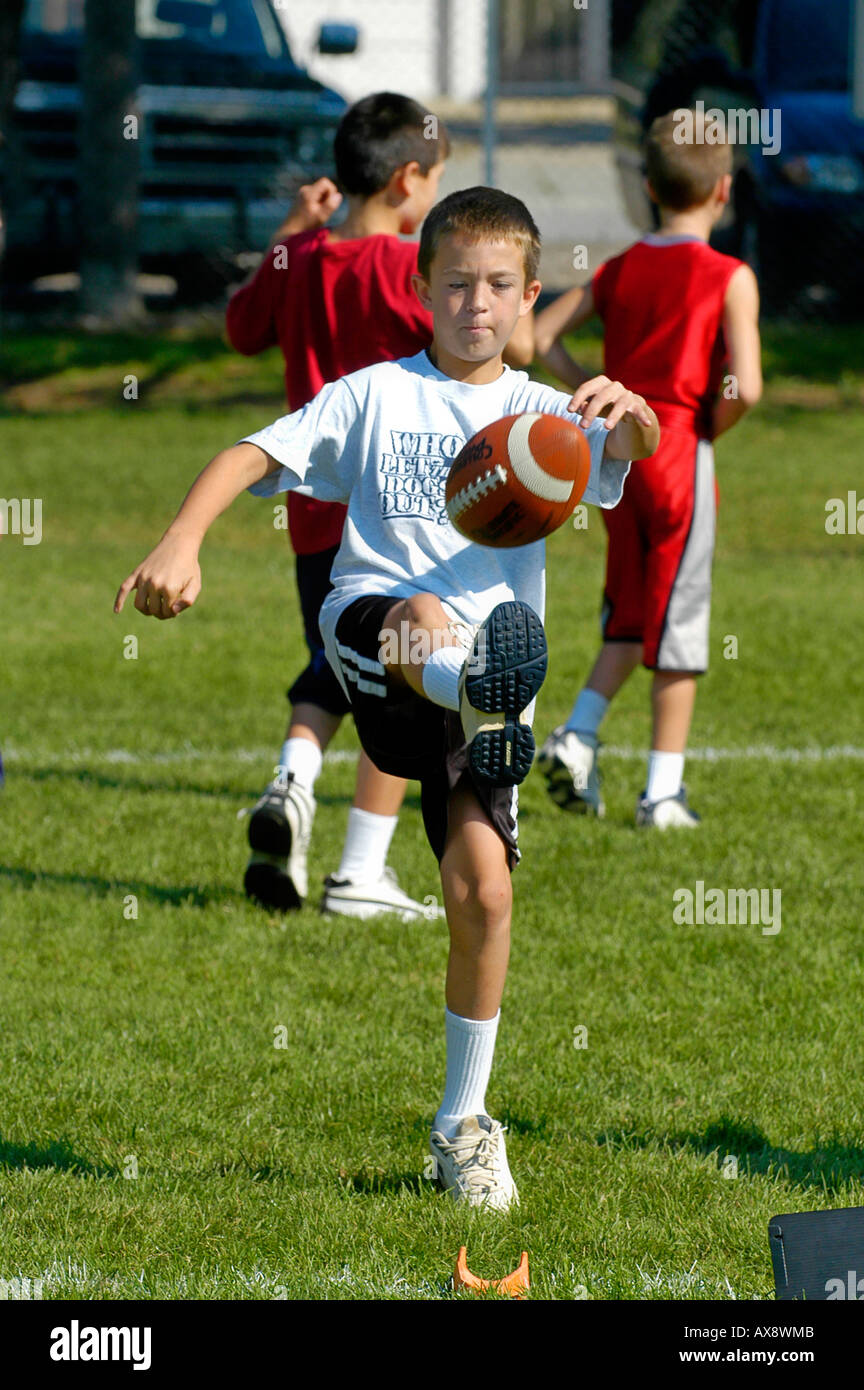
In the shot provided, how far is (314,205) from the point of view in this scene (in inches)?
210

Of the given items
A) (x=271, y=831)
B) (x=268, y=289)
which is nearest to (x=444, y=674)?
(x=271, y=831)

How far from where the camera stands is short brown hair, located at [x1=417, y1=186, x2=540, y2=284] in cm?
349

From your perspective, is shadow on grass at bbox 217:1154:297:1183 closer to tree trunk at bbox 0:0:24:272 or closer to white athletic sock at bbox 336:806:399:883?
white athletic sock at bbox 336:806:399:883

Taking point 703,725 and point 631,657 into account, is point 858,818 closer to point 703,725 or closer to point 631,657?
point 631,657


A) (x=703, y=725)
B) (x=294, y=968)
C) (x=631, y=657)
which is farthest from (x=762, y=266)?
(x=294, y=968)

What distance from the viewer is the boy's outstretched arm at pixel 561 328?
20.0 feet

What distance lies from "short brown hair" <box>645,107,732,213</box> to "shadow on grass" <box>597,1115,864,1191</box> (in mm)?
3511

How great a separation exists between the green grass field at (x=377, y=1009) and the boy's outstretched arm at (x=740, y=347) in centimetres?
141

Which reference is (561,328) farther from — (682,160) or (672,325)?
(682,160)

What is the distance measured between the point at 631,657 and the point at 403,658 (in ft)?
11.0

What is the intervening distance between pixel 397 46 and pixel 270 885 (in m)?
14.2

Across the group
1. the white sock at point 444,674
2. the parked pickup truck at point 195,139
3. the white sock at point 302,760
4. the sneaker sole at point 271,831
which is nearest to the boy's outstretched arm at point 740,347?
the white sock at point 302,760

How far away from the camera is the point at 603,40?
74.7ft

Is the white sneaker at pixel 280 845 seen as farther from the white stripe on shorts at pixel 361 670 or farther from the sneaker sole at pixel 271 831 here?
the white stripe on shorts at pixel 361 670
